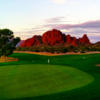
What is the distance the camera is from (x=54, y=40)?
148625 mm

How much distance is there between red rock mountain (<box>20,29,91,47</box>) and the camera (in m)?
145

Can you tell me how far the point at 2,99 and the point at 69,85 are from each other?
626 cm

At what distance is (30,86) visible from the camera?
45.8 feet

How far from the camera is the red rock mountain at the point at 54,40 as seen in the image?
144625mm

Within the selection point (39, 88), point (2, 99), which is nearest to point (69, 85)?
point (39, 88)

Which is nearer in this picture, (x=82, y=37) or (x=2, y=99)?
(x=2, y=99)

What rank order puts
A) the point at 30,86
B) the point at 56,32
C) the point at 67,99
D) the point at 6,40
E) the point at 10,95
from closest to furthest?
the point at 67,99
the point at 10,95
the point at 30,86
the point at 6,40
the point at 56,32

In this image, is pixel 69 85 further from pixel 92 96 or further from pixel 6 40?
pixel 6 40

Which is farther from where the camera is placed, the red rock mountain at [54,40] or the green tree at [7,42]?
the red rock mountain at [54,40]

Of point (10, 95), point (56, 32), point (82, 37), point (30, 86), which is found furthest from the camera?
point (56, 32)

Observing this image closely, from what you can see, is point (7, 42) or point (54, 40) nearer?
point (7, 42)

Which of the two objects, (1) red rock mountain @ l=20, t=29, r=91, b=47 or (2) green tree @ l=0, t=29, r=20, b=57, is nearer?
(2) green tree @ l=0, t=29, r=20, b=57

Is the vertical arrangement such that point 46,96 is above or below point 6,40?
below

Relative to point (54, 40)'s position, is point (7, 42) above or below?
below
